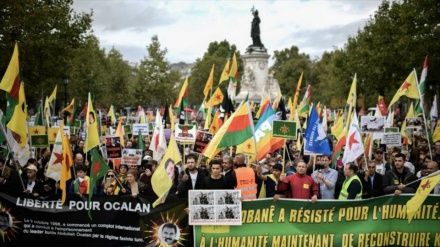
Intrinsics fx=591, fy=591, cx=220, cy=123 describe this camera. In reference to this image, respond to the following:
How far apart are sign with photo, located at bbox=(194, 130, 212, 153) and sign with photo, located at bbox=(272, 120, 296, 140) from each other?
1441 mm

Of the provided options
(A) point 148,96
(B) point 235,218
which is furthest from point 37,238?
(A) point 148,96

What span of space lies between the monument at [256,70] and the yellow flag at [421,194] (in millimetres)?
60132

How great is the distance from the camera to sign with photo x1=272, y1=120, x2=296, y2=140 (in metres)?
12.8

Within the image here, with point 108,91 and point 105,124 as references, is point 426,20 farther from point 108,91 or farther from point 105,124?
point 108,91

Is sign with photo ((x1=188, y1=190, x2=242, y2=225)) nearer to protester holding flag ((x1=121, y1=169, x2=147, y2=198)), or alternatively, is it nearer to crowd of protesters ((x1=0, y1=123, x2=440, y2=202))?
crowd of protesters ((x1=0, y1=123, x2=440, y2=202))

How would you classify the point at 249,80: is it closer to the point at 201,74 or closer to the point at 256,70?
the point at 256,70

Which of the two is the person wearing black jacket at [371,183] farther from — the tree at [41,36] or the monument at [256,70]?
the monument at [256,70]

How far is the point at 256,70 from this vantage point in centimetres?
7081

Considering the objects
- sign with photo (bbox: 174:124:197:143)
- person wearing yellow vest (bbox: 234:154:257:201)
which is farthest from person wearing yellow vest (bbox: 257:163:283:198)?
sign with photo (bbox: 174:124:197:143)

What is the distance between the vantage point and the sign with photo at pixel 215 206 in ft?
30.8

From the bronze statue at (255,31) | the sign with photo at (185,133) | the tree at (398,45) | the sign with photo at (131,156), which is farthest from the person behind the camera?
the bronze statue at (255,31)

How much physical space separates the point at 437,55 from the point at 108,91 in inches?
1496

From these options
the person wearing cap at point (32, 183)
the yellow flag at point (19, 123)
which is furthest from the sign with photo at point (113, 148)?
the person wearing cap at point (32, 183)

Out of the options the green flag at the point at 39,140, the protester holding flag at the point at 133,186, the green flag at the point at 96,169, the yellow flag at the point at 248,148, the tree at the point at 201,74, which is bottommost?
the protester holding flag at the point at 133,186
